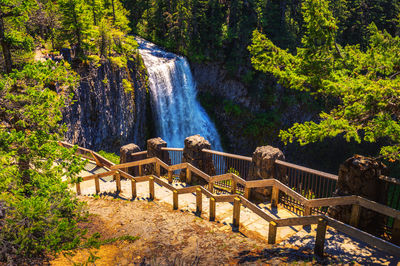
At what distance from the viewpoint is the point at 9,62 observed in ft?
22.8

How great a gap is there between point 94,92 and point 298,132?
15.3m

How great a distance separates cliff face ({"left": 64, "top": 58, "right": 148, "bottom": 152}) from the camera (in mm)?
17656

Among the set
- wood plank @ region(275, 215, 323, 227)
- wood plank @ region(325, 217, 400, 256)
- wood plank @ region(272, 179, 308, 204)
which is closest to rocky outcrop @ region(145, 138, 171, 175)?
wood plank @ region(272, 179, 308, 204)

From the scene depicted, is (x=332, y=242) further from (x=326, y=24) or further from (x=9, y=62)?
(x=9, y=62)

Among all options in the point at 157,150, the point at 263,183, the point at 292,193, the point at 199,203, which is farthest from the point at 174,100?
the point at 292,193

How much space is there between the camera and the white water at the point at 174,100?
2772 centimetres

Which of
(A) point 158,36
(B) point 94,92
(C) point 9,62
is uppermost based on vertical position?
(A) point 158,36

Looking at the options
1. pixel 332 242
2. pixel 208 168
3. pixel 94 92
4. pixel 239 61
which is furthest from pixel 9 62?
pixel 239 61

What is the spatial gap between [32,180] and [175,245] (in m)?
3.12

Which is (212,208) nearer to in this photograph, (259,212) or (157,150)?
(259,212)

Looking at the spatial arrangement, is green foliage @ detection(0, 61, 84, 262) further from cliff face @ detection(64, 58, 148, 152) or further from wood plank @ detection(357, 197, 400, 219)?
cliff face @ detection(64, 58, 148, 152)

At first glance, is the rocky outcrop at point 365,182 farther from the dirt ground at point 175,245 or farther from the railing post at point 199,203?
the railing post at point 199,203

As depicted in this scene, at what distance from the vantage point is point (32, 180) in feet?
18.9

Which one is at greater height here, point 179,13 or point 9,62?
point 179,13
